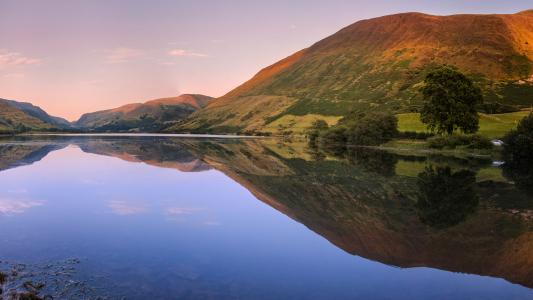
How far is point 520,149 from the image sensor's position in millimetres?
76875

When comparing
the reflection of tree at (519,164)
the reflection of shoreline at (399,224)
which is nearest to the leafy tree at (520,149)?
the reflection of tree at (519,164)

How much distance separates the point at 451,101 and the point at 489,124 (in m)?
28.0

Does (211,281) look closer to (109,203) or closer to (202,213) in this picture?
(202,213)

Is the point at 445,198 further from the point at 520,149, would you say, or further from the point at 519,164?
the point at 520,149

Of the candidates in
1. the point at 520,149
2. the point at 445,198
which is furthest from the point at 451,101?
the point at 445,198

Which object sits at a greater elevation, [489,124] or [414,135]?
[489,124]

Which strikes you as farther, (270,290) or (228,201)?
(228,201)

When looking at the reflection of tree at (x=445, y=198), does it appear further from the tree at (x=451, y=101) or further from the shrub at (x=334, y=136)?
the shrub at (x=334, y=136)

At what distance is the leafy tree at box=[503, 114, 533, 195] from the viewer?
68.6 metres

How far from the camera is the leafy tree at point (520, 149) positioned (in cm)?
6862

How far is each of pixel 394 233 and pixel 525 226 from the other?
9.54m

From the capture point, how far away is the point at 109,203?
40562 millimetres

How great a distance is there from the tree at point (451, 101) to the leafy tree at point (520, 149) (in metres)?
22.6

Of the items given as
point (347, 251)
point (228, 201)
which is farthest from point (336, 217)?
point (228, 201)
